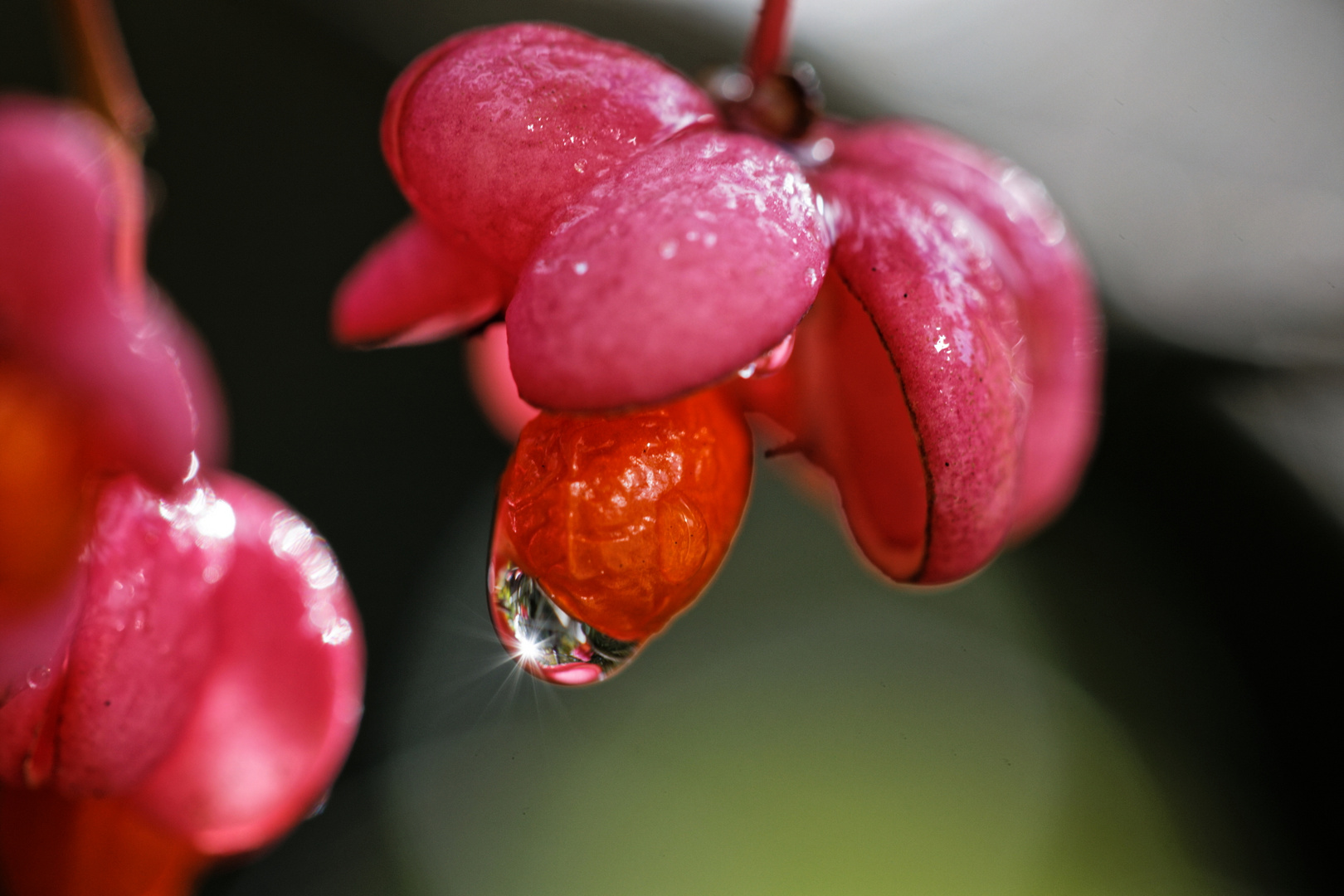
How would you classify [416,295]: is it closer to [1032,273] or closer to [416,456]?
[1032,273]

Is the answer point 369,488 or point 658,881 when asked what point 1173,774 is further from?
point 369,488

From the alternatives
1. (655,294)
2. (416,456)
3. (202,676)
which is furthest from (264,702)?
(416,456)

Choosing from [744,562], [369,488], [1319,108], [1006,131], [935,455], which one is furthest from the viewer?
[744,562]

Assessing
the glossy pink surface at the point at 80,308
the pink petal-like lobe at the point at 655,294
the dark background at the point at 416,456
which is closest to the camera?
the pink petal-like lobe at the point at 655,294

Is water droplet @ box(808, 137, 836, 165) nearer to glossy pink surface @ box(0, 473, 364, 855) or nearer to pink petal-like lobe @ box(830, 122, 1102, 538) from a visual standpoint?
pink petal-like lobe @ box(830, 122, 1102, 538)

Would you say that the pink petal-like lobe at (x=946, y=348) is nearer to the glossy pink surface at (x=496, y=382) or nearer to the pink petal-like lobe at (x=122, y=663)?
the glossy pink surface at (x=496, y=382)

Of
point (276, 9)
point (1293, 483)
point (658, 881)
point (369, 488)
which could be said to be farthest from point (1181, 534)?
point (276, 9)

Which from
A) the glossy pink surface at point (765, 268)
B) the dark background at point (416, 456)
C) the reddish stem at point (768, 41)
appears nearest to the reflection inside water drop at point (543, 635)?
the glossy pink surface at point (765, 268)
